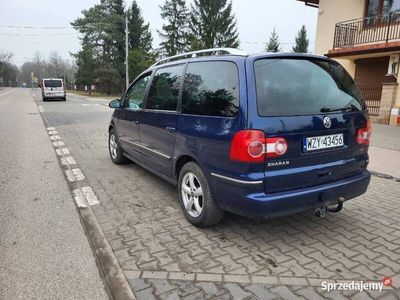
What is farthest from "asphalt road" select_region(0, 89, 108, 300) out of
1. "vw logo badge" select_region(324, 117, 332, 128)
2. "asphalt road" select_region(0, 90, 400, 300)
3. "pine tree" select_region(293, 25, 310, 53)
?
"pine tree" select_region(293, 25, 310, 53)

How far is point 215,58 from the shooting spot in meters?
3.68

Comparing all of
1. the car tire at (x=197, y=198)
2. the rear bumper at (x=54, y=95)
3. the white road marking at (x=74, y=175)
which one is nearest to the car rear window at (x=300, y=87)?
the car tire at (x=197, y=198)

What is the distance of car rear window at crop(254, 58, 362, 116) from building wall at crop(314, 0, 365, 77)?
14.6 metres

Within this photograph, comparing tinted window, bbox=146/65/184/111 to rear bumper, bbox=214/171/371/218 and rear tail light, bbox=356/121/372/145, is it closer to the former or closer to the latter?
rear bumper, bbox=214/171/371/218

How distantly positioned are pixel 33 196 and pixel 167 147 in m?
2.13

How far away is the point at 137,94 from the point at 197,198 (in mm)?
2328

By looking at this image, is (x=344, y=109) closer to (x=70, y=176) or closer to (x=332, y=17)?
(x=70, y=176)

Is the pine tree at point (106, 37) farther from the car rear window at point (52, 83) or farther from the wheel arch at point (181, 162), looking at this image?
the wheel arch at point (181, 162)

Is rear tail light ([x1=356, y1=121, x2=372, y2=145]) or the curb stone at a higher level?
rear tail light ([x1=356, y1=121, x2=372, y2=145])

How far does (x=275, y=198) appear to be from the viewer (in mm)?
3078

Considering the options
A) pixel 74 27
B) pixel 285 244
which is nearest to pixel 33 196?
pixel 285 244

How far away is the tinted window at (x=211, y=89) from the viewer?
328 centimetres

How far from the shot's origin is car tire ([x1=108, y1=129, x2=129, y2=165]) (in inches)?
254

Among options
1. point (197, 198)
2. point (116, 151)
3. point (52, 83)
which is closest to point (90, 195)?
point (116, 151)
